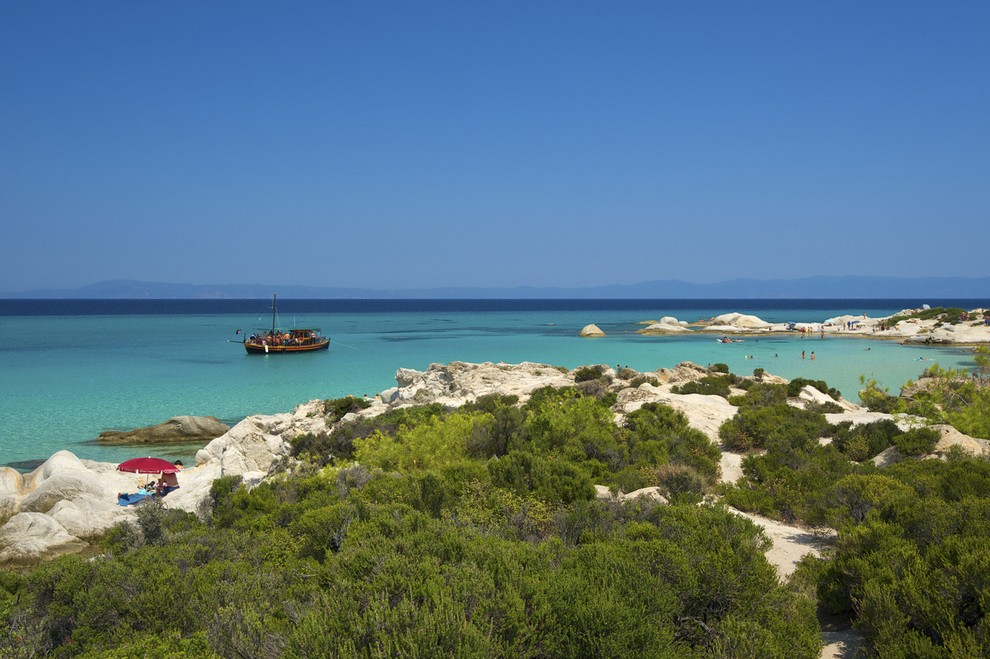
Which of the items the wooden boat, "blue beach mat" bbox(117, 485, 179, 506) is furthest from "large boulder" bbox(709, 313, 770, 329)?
"blue beach mat" bbox(117, 485, 179, 506)

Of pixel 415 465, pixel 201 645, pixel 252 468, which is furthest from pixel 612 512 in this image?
pixel 252 468

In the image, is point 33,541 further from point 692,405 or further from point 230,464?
point 692,405

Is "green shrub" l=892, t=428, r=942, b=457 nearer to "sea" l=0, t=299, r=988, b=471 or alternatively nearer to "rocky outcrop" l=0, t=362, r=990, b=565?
"rocky outcrop" l=0, t=362, r=990, b=565

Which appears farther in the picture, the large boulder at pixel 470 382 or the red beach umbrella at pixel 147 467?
the large boulder at pixel 470 382

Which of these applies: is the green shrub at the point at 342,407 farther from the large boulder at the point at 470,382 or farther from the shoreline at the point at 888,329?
the shoreline at the point at 888,329

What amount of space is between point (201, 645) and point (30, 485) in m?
16.7

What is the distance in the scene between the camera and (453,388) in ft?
93.0

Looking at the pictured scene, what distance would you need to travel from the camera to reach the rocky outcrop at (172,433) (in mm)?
25781

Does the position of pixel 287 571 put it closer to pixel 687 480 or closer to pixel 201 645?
pixel 201 645

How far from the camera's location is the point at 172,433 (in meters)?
26.6

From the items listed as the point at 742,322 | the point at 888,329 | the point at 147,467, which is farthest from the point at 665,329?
the point at 147,467

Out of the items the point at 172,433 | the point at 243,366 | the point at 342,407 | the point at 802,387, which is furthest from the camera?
the point at 243,366

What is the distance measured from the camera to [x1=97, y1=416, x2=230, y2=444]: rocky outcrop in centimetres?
2578

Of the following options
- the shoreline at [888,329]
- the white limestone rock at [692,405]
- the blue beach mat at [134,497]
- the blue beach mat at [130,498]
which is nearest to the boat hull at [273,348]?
the blue beach mat at [134,497]
